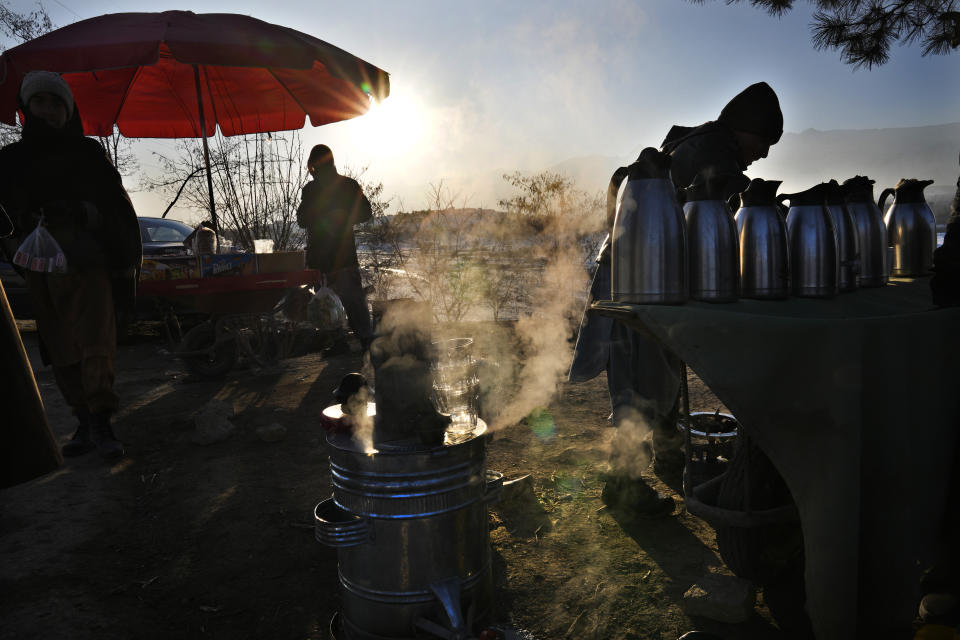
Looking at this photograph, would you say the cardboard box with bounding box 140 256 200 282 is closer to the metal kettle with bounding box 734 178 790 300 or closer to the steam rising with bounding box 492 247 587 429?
the steam rising with bounding box 492 247 587 429

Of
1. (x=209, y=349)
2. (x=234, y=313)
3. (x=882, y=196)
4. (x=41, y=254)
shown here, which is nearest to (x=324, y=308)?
(x=234, y=313)

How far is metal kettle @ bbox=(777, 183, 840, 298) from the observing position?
211cm

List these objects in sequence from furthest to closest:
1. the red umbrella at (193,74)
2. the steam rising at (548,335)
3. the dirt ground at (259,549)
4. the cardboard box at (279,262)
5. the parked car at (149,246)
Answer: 1. the parked car at (149,246)
2. the cardboard box at (279,262)
3. the steam rising at (548,335)
4. the red umbrella at (193,74)
5. the dirt ground at (259,549)

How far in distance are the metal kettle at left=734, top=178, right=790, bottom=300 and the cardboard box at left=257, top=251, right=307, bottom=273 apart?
5.02 meters

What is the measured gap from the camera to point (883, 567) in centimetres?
151

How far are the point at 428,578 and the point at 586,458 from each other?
2.01m

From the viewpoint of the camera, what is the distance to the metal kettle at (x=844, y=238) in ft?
7.66

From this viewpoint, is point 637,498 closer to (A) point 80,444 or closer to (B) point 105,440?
(B) point 105,440

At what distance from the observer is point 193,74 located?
676 cm

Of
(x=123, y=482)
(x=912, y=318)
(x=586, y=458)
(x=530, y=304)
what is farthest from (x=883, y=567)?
(x=530, y=304)

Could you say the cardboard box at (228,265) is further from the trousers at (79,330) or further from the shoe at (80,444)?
the shoe at (80,444)

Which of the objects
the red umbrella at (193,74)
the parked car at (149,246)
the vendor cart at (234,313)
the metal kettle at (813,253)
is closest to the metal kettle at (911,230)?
the metal kettle at (813,253)

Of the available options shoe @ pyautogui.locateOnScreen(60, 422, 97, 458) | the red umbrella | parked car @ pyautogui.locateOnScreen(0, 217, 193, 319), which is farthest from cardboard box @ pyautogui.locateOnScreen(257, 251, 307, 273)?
parked car @ pyautogui.locateOnScreen(0, 217, 193, 319)

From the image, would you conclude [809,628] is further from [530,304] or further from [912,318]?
[530,304]
